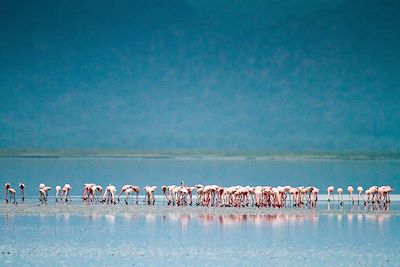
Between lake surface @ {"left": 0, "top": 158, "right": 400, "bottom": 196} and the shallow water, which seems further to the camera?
lake surface @ {"left": 0, "top": 158, "right": 400, "bottom": 196}

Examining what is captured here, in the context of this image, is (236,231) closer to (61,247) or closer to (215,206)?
(61,247)

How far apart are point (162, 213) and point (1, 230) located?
6391mm

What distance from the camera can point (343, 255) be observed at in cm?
1911

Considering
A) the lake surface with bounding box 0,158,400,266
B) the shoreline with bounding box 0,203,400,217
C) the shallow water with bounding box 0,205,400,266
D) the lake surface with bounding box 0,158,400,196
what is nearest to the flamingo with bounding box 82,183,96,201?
the shoreline with bounding box 0,203,400,217

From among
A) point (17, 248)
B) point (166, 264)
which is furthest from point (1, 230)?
point (166, 264)

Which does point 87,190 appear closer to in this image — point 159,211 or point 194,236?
point 159,211

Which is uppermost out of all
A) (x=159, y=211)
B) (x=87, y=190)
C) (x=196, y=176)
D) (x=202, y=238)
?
(x=196, y=176)

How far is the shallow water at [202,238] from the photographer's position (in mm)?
18359

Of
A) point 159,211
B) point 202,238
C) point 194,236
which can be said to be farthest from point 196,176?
point 202,238

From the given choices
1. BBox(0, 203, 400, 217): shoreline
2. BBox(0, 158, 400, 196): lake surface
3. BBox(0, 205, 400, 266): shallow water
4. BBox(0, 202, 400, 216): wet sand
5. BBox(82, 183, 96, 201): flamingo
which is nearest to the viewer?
BBox(0, 205, 400, 266): shallow water

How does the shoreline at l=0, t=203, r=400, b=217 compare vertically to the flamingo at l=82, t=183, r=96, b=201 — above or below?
below

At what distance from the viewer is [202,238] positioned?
70.6ft

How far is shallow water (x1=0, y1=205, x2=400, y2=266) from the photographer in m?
18.4

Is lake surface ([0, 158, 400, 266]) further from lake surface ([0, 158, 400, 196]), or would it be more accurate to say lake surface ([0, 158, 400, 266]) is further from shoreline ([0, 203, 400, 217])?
lake surface ([0, 158, 400, 196])
